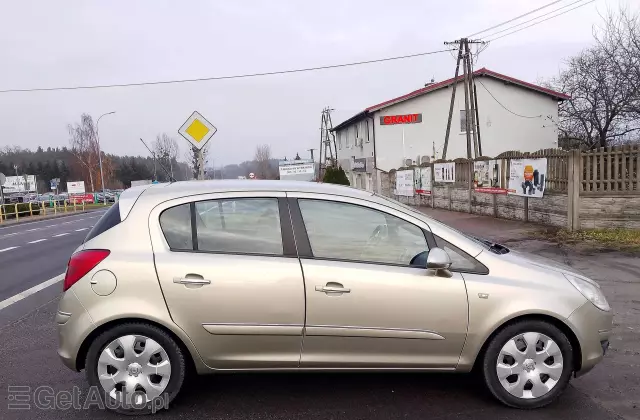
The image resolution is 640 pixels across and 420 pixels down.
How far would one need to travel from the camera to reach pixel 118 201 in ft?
11.8

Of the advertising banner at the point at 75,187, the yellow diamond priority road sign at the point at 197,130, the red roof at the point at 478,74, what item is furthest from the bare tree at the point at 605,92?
the advertising banner at the point at 75,187

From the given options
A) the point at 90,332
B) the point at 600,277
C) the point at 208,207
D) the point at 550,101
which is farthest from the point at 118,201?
the point at 550,101

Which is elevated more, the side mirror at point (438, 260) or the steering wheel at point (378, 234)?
the steering wheel at point (378, 234)

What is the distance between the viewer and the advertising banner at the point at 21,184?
64.5 m

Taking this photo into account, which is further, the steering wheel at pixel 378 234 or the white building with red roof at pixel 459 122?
the white building with red roof at pixel 459 122

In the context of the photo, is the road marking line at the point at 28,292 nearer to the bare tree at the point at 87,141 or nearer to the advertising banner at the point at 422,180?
the advertising banner at the point at 422,180

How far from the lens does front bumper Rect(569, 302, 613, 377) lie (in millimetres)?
3326

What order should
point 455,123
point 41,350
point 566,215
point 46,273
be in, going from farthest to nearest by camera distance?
point 455,123 < point 566,215 < point 46,273 < point 41,350

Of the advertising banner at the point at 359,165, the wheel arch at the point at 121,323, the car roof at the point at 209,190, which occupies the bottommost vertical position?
the wheel arch at the point at 121,323

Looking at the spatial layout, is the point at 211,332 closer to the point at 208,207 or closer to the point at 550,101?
the point at 208,207

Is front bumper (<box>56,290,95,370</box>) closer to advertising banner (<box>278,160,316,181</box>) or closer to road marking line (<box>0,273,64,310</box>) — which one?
road marking line (<box>0,273,64,310</box>)

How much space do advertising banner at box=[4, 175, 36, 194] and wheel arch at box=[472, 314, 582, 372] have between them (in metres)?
72.7

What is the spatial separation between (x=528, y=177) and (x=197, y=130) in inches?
331

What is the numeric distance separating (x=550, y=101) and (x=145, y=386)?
3449cm
